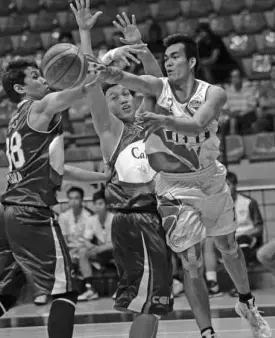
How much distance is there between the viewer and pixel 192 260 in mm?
5414

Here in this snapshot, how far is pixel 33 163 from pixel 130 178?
61 centimetres

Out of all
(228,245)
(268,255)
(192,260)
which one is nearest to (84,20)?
(192,260)

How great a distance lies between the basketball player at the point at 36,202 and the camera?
516cm

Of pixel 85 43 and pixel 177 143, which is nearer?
pixel 85 43

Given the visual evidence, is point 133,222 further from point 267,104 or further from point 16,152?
point 267,104

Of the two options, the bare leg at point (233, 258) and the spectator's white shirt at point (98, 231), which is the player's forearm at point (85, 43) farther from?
the spectator's white shirt at point (98, 231)

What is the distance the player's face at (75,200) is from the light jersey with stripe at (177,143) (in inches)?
184

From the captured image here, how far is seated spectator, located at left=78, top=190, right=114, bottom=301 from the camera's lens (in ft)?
31.5

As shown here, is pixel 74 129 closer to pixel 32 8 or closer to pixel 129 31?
pixel 32 8

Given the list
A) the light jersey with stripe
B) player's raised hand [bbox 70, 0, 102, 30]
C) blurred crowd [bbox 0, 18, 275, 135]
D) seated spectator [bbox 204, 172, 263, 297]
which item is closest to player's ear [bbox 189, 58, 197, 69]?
the light jersey with stripe

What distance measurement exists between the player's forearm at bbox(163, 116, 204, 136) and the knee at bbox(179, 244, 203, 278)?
83 cm

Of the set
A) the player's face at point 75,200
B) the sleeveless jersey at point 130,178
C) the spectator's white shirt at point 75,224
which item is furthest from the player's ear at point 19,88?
the player's face at point 75,200

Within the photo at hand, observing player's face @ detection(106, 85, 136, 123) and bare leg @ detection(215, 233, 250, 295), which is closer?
player's face @ detection(106, 85, 136, 123)

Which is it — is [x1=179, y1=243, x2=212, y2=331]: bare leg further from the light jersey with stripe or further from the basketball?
the basketball
